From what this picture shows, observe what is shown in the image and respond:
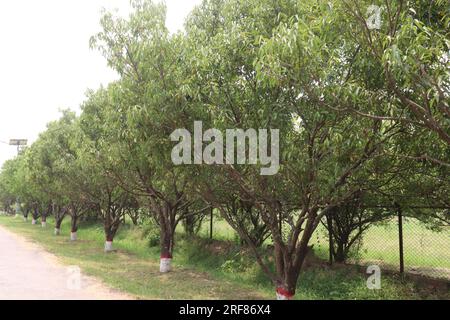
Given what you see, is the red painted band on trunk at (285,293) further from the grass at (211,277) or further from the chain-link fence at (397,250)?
the chain-link fence at (397,250)

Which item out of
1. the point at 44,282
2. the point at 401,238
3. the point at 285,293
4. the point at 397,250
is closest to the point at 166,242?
the point at 44,282

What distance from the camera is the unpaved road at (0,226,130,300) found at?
30.7ft

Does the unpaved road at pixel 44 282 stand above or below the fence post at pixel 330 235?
below

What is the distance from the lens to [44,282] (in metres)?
11.0

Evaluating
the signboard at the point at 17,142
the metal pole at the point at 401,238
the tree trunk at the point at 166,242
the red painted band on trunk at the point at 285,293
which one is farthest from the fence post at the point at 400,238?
the signboard at the point at 17,142

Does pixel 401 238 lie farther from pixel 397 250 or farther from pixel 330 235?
pixel 330 235

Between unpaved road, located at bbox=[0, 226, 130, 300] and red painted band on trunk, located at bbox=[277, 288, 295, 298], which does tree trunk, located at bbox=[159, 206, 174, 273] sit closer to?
unpaved road, located at bbox=[0, 226, 130, 300]

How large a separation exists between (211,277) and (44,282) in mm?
5058

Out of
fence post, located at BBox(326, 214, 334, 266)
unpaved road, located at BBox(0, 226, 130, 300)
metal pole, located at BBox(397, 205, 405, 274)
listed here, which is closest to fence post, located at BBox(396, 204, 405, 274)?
metal pole, located at BBox(397, 205, 405, 274)

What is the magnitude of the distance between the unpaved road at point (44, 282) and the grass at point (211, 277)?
1.97ft

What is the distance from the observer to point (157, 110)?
7.30 m

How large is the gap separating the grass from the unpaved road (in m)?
0.60

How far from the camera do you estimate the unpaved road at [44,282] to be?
936cm
